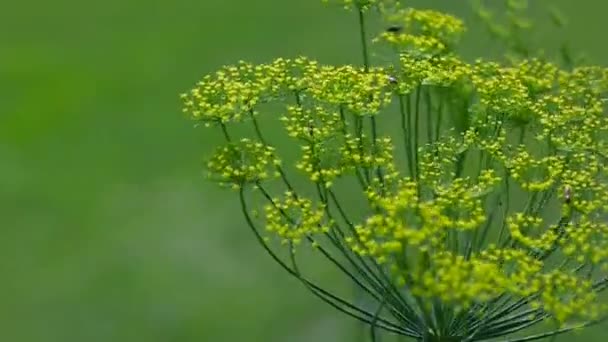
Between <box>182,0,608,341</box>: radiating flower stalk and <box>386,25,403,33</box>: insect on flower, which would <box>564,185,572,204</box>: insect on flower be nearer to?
<box>182,0,608,341</box>: radiating flower stalk

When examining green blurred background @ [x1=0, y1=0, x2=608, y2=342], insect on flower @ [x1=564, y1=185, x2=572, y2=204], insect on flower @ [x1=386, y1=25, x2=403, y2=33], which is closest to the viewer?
insect on flower @ [x1=564, y1=185, x2=572, y2=204]

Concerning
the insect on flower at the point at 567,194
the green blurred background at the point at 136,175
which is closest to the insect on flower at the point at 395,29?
the insect on flower at the point at 567,194

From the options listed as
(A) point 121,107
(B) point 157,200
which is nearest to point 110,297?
(B) point 157,200

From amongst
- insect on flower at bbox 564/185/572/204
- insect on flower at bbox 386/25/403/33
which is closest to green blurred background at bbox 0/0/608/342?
insect on flower at bbox 386/25/403/33

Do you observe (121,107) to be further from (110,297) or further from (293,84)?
(293,84)

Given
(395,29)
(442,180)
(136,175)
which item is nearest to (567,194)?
(442,180)
